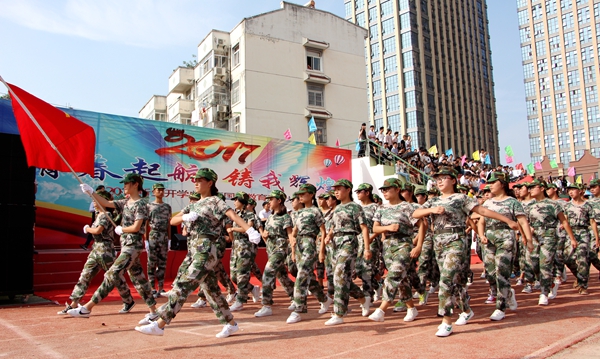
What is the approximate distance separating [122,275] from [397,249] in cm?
374

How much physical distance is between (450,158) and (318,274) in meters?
18.1

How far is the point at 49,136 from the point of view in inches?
292

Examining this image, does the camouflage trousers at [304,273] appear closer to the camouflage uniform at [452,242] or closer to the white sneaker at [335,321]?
the white sneaker at [335,321]

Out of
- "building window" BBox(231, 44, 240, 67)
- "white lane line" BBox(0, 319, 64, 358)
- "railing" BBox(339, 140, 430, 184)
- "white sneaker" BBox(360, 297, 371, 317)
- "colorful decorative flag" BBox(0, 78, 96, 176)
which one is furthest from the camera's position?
"building window" BBox(231, 44, 240, 67)

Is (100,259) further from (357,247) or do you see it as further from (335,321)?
(357,247)

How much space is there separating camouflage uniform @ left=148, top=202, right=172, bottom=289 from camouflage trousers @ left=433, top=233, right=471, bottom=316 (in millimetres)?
5284

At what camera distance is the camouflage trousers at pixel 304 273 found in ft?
22.1

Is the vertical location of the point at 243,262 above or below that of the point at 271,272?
above

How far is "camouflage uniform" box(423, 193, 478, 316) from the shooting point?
5.67 metres

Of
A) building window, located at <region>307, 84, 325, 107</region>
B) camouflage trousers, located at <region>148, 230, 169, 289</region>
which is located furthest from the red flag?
building window, located at <region>307, 84, 325, 107</region>

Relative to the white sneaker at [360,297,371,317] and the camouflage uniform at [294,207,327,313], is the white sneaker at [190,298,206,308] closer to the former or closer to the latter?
the camouflage uniform at [294,207,327,313]

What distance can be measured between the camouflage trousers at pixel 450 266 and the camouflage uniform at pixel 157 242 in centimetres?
528

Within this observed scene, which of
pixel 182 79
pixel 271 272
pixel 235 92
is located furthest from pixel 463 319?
pixel 182 79

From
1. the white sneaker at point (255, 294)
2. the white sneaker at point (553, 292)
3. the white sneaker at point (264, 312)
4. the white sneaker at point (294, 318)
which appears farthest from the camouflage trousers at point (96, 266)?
the white sneaker at point (553, 292)
